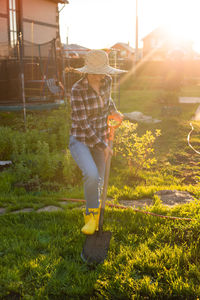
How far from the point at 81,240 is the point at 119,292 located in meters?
0.92

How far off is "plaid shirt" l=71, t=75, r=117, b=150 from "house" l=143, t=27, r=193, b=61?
44728mm

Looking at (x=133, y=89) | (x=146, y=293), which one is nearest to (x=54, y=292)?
(x=146, y=293)

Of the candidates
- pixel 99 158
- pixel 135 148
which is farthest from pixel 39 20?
pixel 99 158

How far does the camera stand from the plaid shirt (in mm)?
3438

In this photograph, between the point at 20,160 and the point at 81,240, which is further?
the point at 20,160

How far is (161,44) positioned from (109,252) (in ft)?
173

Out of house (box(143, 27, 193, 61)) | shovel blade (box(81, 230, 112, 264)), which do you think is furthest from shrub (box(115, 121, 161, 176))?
house (box(143, 27, 193, 61))

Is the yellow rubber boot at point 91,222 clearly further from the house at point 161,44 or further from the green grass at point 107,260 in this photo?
the house at point 161,44

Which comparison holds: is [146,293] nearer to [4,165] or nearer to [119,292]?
[119,292]

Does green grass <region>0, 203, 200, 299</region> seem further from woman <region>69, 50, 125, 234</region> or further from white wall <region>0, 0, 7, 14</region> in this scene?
white wall <region>0, 0, 7, 14</region>

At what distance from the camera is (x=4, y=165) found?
6379mm

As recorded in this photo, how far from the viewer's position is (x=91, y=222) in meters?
3.42

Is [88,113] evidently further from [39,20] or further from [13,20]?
[39,20]

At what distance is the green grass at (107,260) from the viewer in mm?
2836
